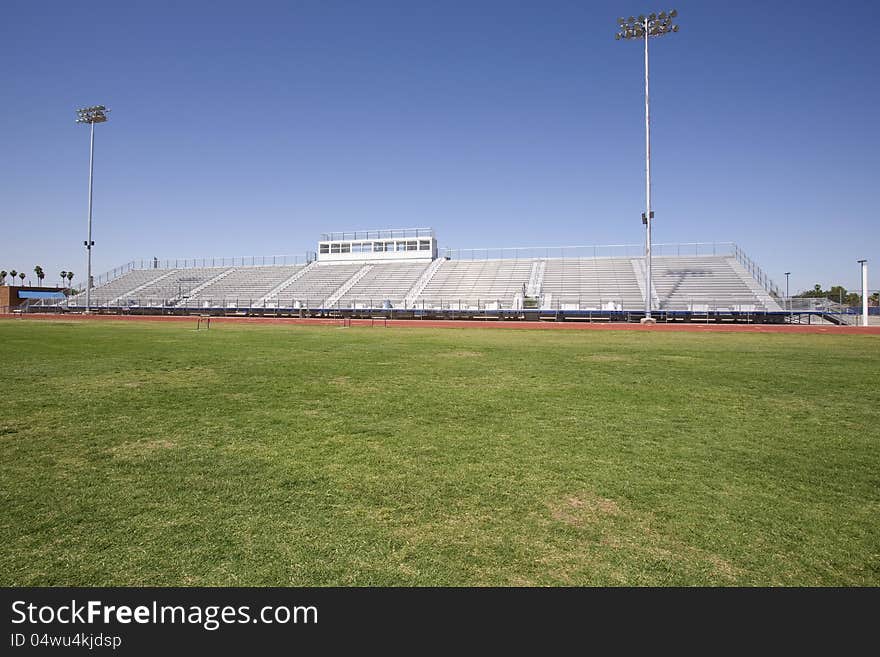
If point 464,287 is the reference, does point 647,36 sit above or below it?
above

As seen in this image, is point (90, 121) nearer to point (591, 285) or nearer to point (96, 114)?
point (96, 114)

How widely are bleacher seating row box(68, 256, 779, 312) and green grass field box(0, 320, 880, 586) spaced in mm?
32180

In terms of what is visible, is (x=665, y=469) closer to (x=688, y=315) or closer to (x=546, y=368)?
(x=546, y=368)

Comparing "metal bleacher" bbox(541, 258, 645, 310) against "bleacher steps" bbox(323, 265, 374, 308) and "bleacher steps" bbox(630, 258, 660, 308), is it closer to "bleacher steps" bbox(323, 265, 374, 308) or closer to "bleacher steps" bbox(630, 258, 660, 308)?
"bleacher steps" bbox(630, 258, 660, 308)

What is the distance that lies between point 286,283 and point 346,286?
774cm

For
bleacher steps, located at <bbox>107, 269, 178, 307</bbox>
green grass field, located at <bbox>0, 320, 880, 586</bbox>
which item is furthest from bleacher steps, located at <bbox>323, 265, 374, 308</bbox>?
green grass field, located at <bbox>0, 320, 880, 586</bbox>

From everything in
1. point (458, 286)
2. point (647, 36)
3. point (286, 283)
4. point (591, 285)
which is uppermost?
point (647, 36)

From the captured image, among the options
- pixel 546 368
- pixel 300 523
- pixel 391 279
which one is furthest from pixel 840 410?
pixel 391 279

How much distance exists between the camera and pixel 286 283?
53.1 meters

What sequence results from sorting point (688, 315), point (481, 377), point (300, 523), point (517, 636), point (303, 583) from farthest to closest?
point (688, 315) → point (481, 377) → point (300, 523) → point (303, 583) → point (517, 636)

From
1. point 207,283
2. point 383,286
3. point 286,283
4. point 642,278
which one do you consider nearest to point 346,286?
point 383,286

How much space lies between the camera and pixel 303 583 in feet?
8.59

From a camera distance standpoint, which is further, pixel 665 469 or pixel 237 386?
pixel 237 386

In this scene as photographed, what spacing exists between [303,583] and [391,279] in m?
48.1
